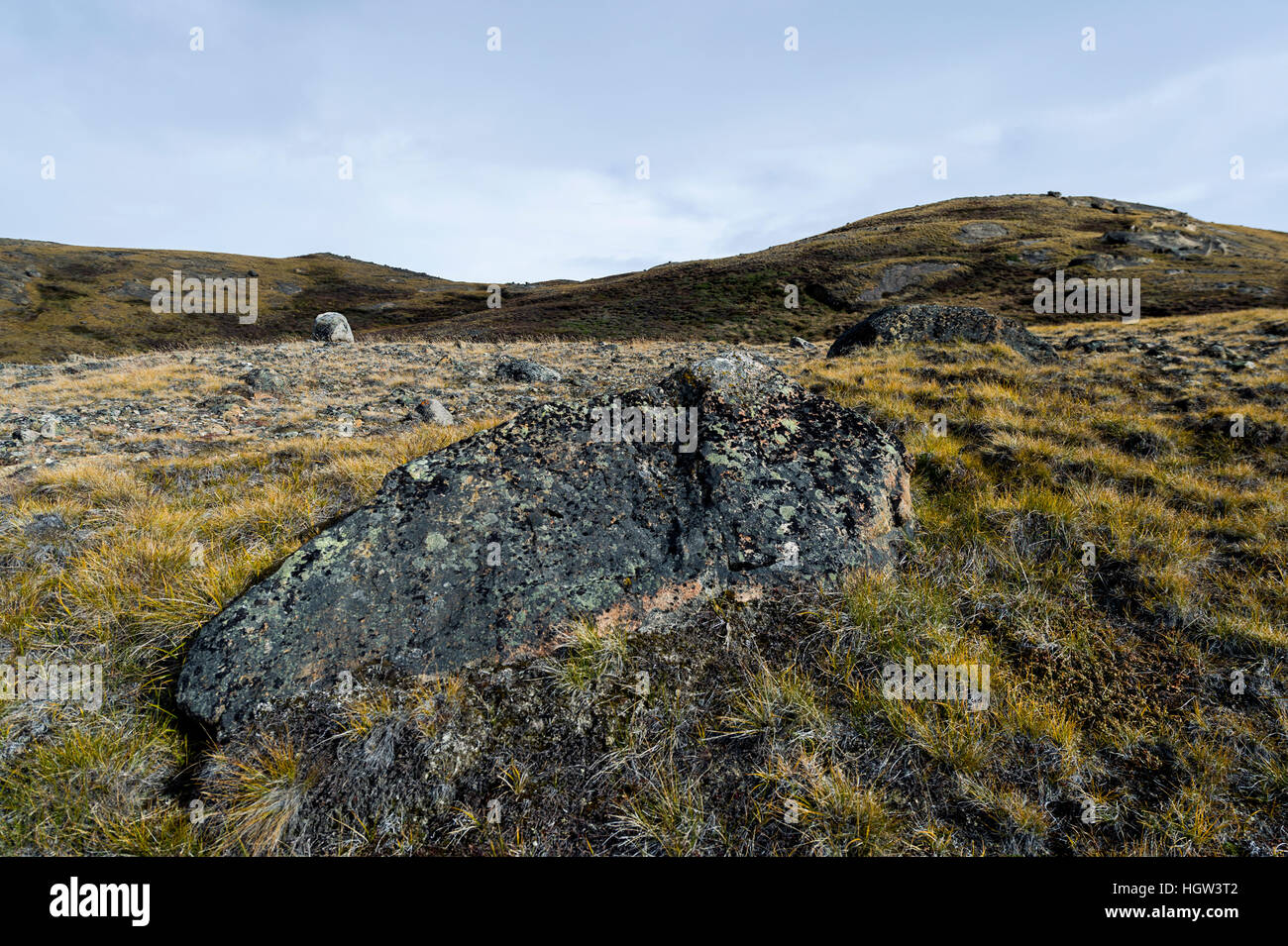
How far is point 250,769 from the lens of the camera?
8.02 ft

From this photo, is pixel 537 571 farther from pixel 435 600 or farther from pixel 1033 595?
pixel 1033 595

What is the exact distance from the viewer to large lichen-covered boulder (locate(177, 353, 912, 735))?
3031 millimetres

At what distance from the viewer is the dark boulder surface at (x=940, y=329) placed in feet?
45.6

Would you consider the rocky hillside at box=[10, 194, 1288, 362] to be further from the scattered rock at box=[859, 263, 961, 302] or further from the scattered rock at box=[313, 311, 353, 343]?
the scattered rock at box=[313, 311, 353, 343]

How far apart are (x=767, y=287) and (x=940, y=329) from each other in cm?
4028

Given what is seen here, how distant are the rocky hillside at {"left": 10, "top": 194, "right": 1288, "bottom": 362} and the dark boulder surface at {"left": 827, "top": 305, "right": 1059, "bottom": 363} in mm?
25236

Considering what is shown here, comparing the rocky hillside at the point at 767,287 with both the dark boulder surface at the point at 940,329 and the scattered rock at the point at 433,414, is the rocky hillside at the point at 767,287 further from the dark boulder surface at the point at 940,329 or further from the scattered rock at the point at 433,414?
the scattered rock at the point at 433,414

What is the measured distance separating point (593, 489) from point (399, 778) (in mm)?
2170

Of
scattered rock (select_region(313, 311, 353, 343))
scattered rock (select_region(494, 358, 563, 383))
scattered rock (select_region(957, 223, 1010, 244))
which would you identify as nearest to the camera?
scattered rock (select_region(494, 358, 563, 383))

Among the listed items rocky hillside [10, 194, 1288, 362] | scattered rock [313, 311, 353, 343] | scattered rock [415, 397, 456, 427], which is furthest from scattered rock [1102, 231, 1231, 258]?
scattered rock [415, 397, 456, 427]

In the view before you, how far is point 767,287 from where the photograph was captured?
52.8 m

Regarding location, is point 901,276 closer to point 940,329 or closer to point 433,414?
point 940,329

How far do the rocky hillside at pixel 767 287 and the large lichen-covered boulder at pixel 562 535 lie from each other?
33.9 metres

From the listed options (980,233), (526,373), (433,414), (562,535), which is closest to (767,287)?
(980,233)
